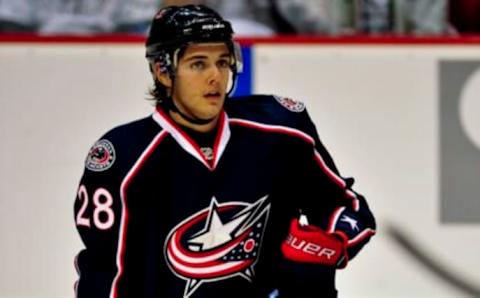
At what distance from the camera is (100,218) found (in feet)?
5.64

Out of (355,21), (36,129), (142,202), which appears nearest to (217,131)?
(142,202)

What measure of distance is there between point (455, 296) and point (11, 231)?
1.13 meters

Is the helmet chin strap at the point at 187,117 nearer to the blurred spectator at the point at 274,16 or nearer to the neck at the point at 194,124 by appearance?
the neck at the point at 194,124

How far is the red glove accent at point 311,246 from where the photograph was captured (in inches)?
68.3

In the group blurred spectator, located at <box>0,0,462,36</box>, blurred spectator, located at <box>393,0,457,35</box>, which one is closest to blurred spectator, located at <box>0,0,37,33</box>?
blurred spectator, located at <box>0,0,462,36</box>

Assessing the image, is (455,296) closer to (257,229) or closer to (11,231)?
(11,231)

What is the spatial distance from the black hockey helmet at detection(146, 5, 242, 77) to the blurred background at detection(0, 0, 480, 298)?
4.49ft

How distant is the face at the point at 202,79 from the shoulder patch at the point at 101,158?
0.12 meters

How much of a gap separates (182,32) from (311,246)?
341mm

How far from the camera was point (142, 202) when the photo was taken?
1.73 meters

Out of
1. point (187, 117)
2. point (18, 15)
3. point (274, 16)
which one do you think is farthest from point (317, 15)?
point (187, 117)

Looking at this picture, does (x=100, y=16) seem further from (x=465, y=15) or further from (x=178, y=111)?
(x=178, y=111)

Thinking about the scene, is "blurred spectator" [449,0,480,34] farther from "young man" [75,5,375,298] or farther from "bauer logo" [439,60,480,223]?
"young man" [75,5,375,298]

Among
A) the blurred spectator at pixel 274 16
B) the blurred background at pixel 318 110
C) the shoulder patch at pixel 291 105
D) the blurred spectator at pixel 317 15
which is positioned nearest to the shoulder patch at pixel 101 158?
the shoulder patch at pixel 291 105
